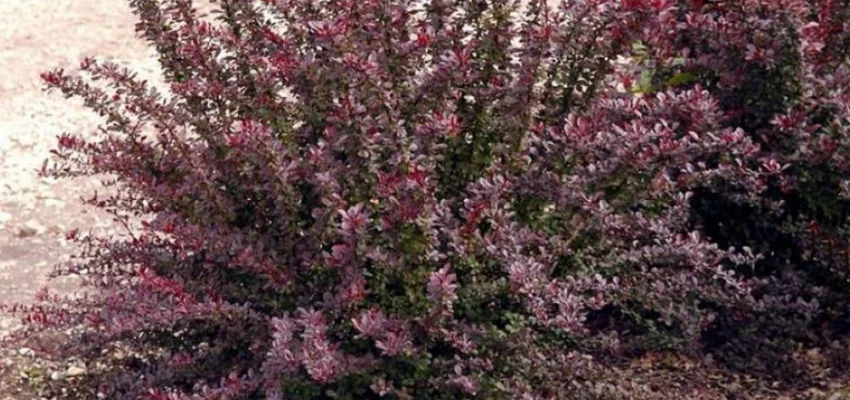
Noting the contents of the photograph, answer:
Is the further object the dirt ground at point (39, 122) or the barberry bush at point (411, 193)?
the dirt ground at point (39, 122)

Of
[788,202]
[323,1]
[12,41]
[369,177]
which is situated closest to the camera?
[369,177]

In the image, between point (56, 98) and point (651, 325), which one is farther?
point (56, 98)

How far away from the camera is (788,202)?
13.4 ft

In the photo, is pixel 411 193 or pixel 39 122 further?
pixel 39 122

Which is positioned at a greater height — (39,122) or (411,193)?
(39,122)

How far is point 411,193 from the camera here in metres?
3.10

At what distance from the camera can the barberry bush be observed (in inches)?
125

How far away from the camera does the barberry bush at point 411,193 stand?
3.18 meters

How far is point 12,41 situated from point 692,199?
5.14 m

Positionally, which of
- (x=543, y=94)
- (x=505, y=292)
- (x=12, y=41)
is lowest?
(x=505, y=292)

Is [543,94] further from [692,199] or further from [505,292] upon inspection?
[692,199]

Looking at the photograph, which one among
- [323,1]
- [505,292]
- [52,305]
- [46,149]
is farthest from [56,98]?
[505,292]

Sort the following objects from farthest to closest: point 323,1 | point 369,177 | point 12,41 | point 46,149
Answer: point 12,41, point 46,149, point 323,1, point 369,177

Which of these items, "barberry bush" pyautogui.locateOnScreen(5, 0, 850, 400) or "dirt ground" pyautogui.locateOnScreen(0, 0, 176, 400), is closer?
"barberry bush" pyautogui.locateOnScreen(5, 0, 850, 400)
